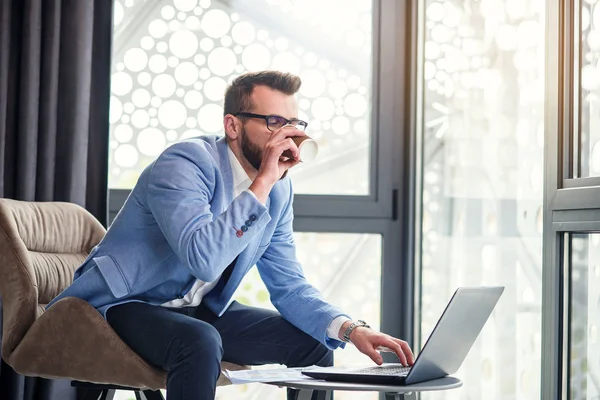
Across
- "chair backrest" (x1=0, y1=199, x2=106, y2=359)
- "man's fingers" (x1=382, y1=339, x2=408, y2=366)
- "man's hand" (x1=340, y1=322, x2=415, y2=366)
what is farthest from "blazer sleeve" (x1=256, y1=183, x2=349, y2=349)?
"chair backrest" (x1=0, y1=199, x2=106, y2=359)

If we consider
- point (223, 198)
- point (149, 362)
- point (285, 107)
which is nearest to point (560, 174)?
point (285, 107)

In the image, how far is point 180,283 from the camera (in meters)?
1.89

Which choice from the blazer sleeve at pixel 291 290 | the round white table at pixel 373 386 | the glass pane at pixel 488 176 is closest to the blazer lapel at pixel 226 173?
the blazer sleeve at pixel 291 290

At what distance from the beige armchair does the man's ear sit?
56 cm

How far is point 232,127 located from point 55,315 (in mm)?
634

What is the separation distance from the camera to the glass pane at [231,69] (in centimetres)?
296

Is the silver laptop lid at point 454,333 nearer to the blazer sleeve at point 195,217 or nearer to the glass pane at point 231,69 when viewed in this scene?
the blazer sleeve at point 195,217

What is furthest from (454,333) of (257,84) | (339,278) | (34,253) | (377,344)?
(339,278)

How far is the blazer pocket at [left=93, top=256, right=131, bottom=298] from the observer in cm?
179

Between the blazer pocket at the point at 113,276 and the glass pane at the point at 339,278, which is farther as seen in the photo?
the glass pane at the point at 339,278

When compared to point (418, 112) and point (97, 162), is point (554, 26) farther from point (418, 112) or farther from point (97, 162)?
point (97, 162)

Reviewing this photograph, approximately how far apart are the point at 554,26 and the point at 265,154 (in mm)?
840

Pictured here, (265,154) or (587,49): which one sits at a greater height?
(587,49)

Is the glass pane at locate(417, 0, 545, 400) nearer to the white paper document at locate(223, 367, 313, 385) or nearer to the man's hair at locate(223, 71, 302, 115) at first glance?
the man's hair at locate(223, 71, 302, 115)
